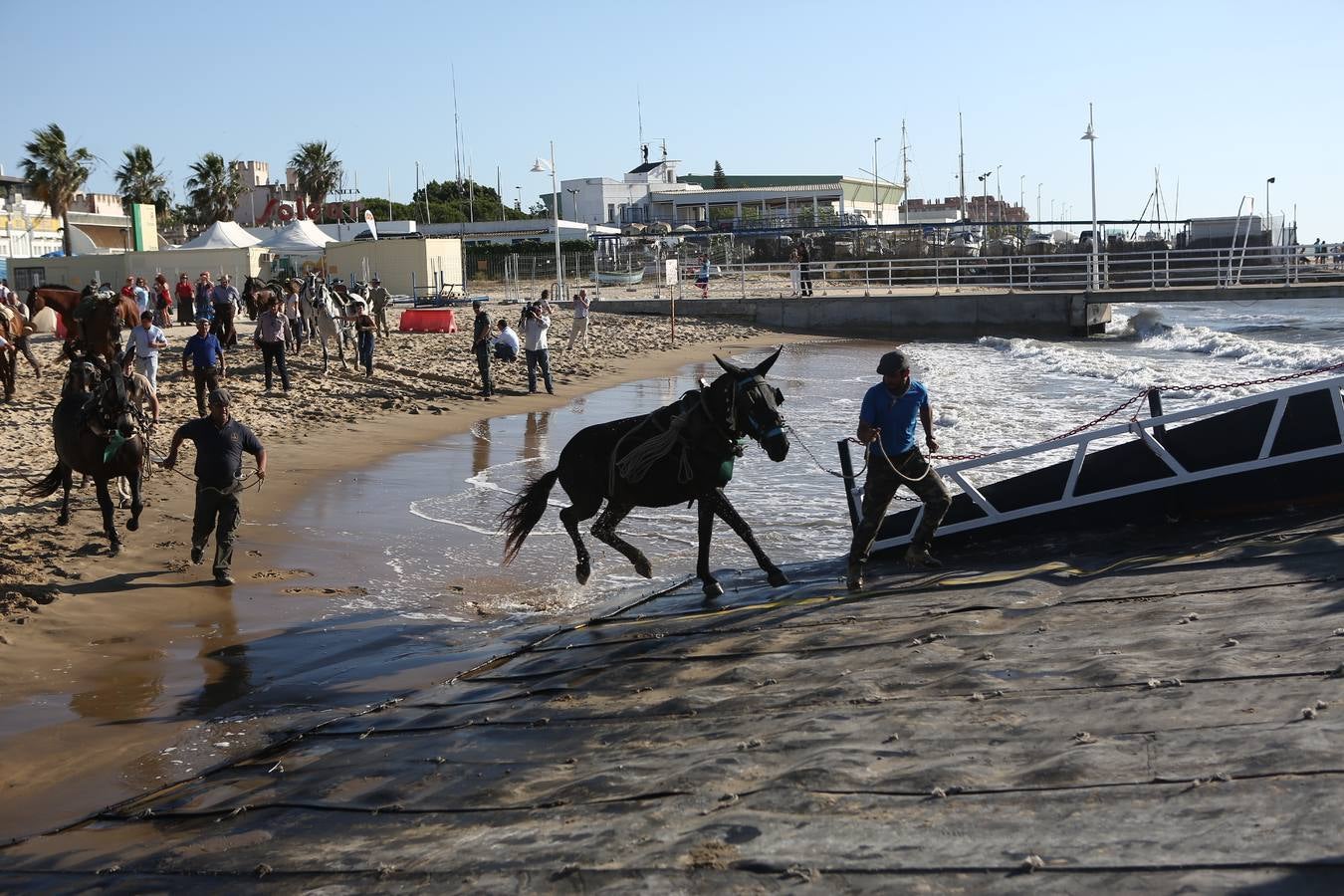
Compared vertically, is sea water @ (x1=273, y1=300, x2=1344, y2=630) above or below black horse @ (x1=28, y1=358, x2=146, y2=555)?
below

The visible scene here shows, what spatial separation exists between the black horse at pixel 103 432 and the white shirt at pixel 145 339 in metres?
6.18

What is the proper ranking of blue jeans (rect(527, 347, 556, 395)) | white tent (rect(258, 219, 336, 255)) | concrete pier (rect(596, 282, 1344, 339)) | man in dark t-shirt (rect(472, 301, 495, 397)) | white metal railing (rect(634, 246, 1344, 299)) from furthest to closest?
white metal railing (rect(634, 246, 1344, 299)) < concrete pier (rect(596, 282, 1344, 339)) < white tent (rect(258, 219, 336, 255)) < blue jeans (rect(527, 347, 556, 395)) < man in dark t-shirt (rect(472, 301, 495, 397))

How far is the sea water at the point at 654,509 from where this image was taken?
11.2m

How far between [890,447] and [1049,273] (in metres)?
40.0

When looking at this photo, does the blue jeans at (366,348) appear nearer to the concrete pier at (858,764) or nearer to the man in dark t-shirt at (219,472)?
the man in dark t-shirt at (219,472)

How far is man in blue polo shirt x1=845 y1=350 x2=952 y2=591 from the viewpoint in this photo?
876cm

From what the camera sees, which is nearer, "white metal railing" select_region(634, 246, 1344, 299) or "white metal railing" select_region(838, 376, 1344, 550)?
"white metal railing" select_region(838, 376, 1344, 550)

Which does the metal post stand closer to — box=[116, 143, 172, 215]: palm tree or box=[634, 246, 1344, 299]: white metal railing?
box=[634, 246, 1344, 299]: white metal railing

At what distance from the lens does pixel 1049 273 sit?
152 feet

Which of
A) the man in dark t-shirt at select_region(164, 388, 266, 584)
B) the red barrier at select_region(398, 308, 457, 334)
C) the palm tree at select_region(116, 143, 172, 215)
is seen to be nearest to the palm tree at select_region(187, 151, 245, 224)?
the palm tree at select_region(116, 143, 172, 215)

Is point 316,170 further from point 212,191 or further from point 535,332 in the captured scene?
point 535,332

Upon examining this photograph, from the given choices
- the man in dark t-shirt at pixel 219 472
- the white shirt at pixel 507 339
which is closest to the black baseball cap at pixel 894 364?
the man in dark t-shirt at pixel 219 472

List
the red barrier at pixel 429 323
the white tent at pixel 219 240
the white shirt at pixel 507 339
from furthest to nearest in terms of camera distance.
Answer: the white tent at pixel 219 240 → the red barrier at pixel 429 323 → the white shirt at pixel 507 339

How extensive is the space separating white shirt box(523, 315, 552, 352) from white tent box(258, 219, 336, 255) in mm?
17267
